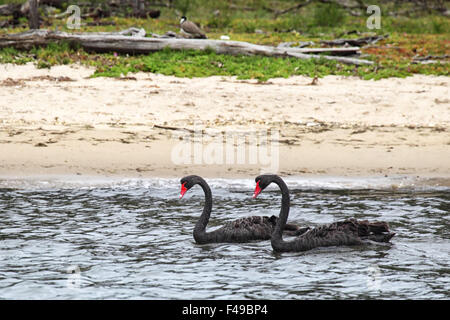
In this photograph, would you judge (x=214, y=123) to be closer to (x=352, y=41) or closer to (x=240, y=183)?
(x=240, y=183)

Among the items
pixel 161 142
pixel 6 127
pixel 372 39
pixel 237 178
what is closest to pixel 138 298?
pixel 237 178

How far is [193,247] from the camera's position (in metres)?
9.56

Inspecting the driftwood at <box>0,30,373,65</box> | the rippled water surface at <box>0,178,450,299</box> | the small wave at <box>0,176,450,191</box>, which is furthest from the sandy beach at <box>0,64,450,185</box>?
the driftwood at <box>0,30,373,65</box>

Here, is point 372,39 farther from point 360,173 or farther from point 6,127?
point 6,127

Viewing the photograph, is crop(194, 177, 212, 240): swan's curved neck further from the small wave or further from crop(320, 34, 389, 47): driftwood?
crop(320, 34, 389, 47): driftwood

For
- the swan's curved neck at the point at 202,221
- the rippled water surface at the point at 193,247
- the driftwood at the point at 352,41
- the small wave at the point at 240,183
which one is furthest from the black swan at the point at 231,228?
the driftwood at the point at 352,41

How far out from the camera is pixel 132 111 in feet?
49.9

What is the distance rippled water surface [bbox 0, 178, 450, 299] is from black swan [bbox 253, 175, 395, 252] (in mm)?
99

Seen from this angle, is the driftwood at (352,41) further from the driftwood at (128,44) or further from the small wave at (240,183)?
the small wave at (240,183)

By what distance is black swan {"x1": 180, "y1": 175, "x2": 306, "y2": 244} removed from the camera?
968 cm

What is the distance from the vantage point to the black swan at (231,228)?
968cm

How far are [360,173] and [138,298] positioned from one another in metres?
6.09

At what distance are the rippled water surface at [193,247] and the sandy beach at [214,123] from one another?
25.0 inches

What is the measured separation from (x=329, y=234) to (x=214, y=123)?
5.84m
